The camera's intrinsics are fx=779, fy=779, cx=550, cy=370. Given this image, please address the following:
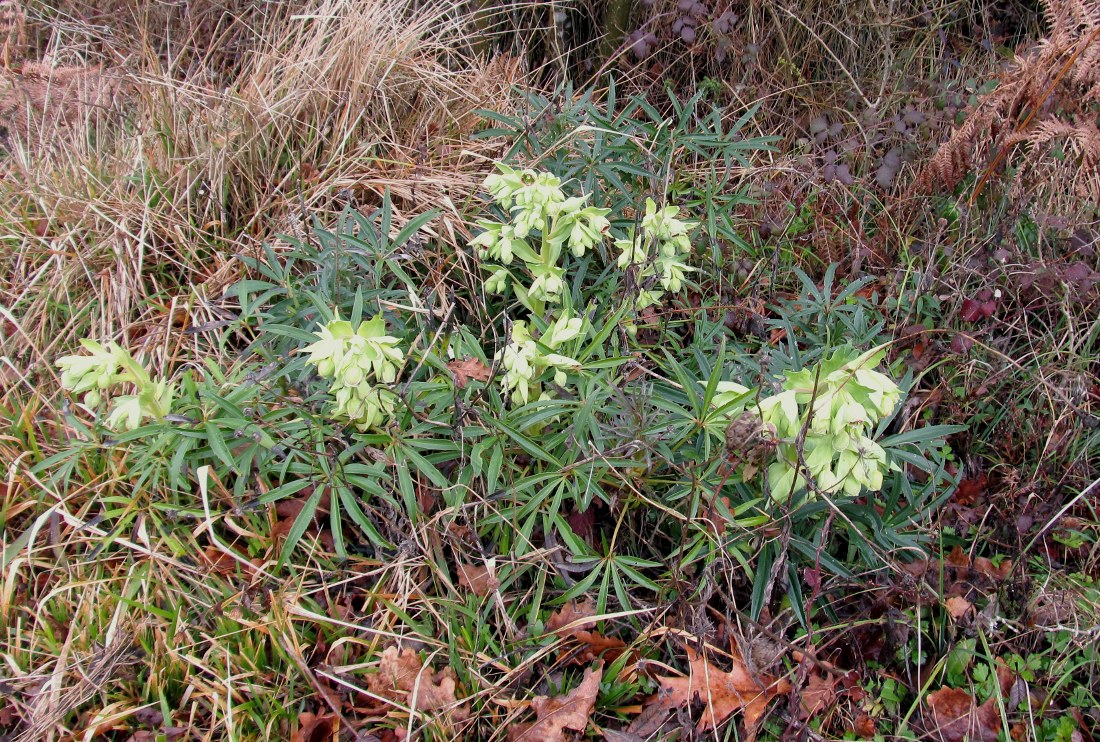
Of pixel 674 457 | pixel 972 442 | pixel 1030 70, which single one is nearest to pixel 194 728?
pixel 674 457

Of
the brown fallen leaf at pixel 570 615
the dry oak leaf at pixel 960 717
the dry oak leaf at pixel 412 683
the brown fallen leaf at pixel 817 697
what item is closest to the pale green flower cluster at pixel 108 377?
the dry oak leaf at pixel 412 683

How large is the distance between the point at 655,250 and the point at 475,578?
101 centimetres

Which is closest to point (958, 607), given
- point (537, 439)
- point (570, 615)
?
point (570, 615)

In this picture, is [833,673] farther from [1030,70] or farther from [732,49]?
[732,49]

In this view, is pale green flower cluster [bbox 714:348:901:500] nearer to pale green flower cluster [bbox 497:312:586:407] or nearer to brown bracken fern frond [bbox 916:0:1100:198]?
pale green flower cluster [bbox 497:312:586:407]

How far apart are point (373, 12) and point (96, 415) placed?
208 centimetres

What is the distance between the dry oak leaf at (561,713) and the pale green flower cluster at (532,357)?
2.27 ft

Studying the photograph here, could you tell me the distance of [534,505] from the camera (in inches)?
74.7

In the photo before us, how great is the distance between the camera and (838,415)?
1.51 m

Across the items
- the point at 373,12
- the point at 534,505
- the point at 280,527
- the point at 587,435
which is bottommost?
the point at 280,527

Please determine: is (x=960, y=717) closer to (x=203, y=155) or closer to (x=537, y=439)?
(x=537, y=439)

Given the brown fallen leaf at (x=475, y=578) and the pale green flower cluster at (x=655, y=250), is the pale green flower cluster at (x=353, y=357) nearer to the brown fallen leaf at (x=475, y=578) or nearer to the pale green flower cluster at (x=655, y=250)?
the brown fallen leaf at (x=475, y=578)

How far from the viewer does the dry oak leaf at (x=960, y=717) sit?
72.5 inches

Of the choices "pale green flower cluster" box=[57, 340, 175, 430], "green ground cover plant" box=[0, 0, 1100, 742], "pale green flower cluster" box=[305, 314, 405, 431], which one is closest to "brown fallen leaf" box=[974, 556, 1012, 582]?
"green ground cover plant" box=[0, 0, 1100, 742]
